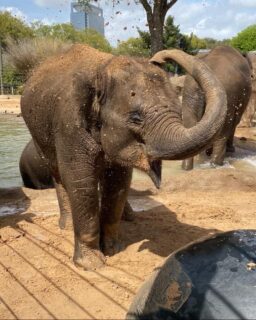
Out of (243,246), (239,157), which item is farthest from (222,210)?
(239,157)

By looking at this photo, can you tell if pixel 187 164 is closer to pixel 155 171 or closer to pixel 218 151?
pixel 218 151

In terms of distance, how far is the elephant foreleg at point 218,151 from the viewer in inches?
411

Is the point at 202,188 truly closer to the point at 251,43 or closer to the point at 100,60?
the point at 100,60

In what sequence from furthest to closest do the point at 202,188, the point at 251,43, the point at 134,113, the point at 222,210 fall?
the point at 251,43, the point at 202,188, the point at 222,210, the point at 134,113

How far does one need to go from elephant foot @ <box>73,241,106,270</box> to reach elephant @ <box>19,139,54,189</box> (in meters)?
4.33

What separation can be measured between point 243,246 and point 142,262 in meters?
2.45

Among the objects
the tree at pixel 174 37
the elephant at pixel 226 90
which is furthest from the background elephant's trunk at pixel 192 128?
the tree at pixel 174 37

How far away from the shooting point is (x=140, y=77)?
14.5 ft

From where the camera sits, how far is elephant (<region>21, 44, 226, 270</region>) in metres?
4.08

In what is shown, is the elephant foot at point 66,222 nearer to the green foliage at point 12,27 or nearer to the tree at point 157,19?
the tree at point 157,19

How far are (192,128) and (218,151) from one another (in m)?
6.79

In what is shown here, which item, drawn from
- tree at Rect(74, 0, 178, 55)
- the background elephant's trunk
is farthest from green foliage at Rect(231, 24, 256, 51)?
the background elephant's trunk

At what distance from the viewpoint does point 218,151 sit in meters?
10.5

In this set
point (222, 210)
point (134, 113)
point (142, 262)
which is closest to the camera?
point (134, 113)
